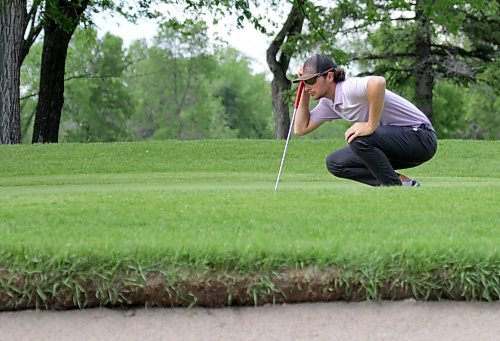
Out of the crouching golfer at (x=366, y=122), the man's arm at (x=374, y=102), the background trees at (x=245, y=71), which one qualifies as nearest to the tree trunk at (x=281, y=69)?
the background trees at (x=245, y=71)

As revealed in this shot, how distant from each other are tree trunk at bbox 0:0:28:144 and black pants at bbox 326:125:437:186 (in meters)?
14.6

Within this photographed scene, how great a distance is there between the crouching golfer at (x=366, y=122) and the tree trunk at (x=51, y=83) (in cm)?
1595

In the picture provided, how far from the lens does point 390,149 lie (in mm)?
6707

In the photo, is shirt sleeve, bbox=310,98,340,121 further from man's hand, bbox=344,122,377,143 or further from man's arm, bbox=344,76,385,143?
man's arm, bbox=344,76,385,143

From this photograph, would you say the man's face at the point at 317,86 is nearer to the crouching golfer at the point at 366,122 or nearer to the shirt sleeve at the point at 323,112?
the crouching golfer at the point at 366,122

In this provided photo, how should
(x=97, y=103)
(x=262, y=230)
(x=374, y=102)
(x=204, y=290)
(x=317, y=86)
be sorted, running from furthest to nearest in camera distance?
(x=97, y=103) < (x=317, y=86) < (x=374, y=102) < (x=262, y=230) < (x=204, y=290)

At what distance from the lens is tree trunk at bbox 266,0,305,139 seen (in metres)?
33.9

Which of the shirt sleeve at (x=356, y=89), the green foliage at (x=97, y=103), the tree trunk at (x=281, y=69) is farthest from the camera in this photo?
the green foliage at (x=97, y=103)

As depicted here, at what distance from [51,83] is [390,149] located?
16.9m

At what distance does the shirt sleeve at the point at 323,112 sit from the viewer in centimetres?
684

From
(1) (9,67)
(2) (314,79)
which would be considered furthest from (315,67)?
(1) (9,67)

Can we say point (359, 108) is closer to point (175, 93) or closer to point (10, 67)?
point (10, 67)

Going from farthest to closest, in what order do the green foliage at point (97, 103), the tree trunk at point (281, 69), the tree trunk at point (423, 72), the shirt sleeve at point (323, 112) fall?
1. the green foliage at point (97, 103)
2. the tree trunk at point (423, 72)
3. the tree trunk at point (281, 69)
4. the shirt sleeve at point (323, 112)

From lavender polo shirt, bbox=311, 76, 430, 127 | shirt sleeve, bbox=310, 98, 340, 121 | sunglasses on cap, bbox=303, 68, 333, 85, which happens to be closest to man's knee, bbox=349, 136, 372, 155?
lavender polo shirt, bbox=311, 76, 430, 127
